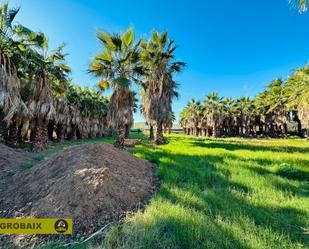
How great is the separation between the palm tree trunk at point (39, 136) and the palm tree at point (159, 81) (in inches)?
333

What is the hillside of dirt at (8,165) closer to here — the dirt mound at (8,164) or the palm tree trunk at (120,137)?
the dirt mound at (8,164)

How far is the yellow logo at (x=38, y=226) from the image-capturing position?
367 centimetres

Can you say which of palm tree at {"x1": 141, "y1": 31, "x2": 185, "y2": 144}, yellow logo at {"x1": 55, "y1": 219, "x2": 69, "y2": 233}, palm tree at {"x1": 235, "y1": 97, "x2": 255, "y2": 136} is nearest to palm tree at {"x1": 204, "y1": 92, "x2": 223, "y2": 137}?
palm tree at {"x1": 235, "y1": 97, "x2": 255, "y2": 136}

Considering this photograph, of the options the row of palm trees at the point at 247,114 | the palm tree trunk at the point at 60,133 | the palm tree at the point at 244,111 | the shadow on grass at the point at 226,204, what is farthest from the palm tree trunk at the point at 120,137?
the palm tree at the point at 244,111

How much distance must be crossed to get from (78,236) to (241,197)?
12.0 feet

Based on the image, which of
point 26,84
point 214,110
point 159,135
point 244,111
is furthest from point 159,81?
point 244,111

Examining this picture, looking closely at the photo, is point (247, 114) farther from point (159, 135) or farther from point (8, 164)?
point (8, 164)

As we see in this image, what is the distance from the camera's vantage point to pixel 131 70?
43.2 feet

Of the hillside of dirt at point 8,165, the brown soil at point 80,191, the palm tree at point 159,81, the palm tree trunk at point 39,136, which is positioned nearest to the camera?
→ the brown soil at point 80,191

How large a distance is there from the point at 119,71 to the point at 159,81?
5747 mm

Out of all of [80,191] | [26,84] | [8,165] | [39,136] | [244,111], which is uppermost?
[244,111]

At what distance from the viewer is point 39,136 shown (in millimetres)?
14320

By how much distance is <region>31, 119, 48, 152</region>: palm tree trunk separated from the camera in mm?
14000

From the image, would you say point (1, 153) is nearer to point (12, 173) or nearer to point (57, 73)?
point (12, 173)
